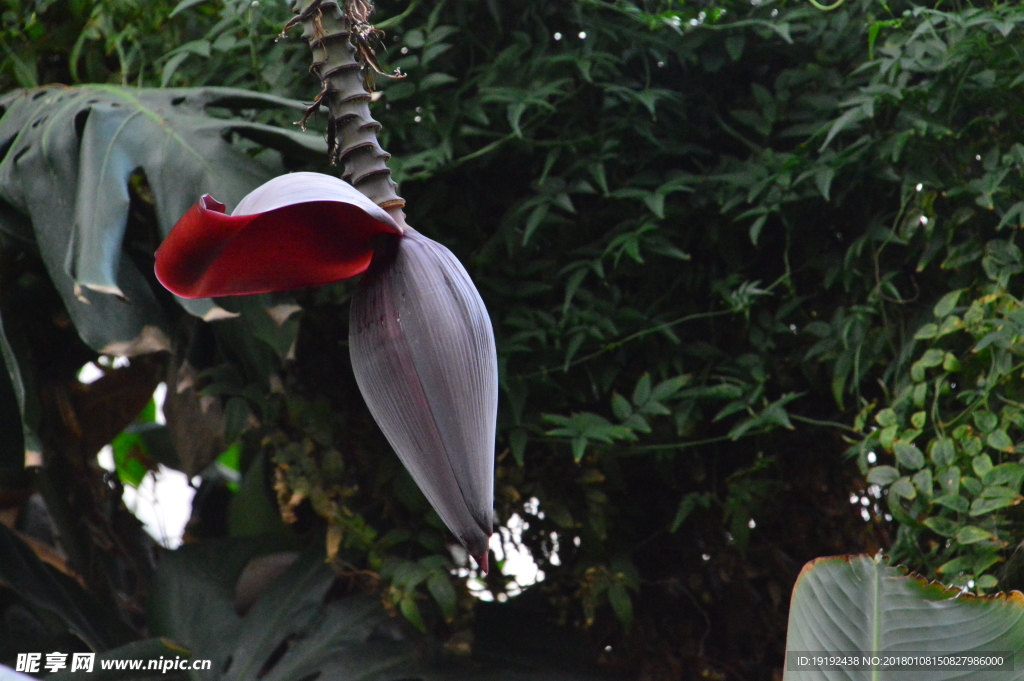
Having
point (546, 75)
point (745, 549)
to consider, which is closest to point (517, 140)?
point (546, 75)

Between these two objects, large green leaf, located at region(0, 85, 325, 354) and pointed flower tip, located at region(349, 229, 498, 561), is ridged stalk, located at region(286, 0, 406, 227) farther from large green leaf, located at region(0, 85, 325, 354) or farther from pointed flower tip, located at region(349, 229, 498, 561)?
large green leaf, located at region(0, 85, 325, 354)

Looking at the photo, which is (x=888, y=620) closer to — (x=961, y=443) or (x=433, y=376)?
(x=961, y=443)

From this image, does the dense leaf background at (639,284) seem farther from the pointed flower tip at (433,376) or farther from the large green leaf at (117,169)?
the pointed flower tip at (433,376)

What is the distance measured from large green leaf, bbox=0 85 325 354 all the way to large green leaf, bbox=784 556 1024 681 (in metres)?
0.64

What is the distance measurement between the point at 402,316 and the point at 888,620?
44 cm

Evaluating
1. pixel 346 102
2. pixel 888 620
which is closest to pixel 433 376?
pixel 346 102

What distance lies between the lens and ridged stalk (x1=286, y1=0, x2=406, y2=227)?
1.34ft

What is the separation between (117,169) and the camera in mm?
903

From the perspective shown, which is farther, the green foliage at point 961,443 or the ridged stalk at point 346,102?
the green foliage at point 961,443

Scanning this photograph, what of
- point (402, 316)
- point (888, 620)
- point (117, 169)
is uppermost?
point (402, 316)

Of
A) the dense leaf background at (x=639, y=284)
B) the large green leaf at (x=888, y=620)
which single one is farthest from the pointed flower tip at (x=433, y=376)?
the dense leaf background at (x=639, y=284)

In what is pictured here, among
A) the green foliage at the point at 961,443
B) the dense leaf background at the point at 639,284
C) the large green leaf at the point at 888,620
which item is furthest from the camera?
the dense leaf background at the point at 639,284

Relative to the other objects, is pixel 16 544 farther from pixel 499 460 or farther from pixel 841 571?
pixel 841 571

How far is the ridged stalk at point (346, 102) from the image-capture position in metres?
0.41
